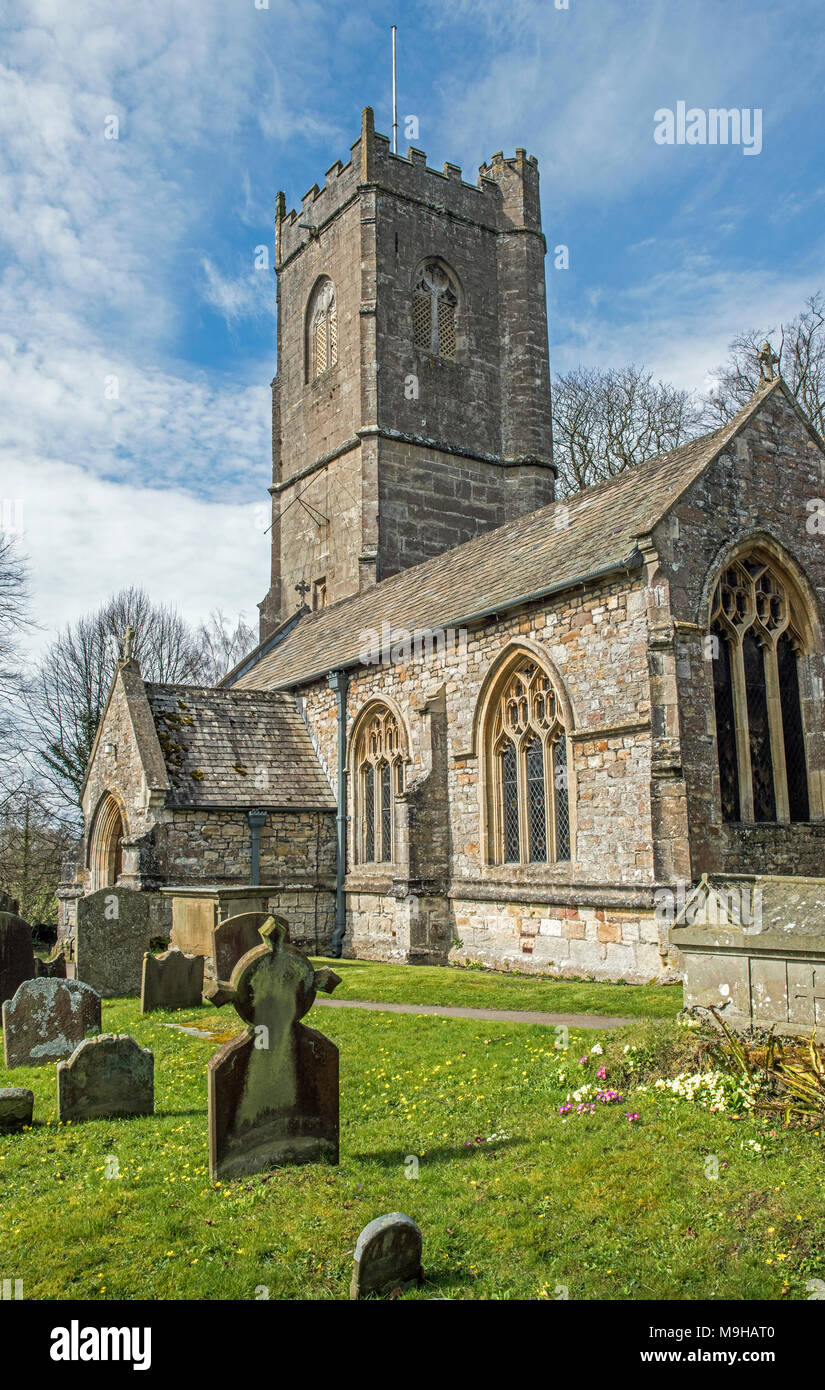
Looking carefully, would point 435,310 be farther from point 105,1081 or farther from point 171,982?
point 105,1081

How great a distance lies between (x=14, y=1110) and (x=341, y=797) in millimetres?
12034

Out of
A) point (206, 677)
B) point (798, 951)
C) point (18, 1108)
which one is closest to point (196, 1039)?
point (18, 1108)

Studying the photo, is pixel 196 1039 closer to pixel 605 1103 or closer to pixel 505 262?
pixel 605 1103

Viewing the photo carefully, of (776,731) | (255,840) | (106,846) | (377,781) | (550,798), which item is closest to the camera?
(776,731)

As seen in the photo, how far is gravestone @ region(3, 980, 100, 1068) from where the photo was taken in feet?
28.1

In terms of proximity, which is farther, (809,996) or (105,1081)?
(105,1081)

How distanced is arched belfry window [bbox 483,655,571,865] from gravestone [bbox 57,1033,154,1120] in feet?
24.4

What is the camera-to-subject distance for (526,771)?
13984 millimetres

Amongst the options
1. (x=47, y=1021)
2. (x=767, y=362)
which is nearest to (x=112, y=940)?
(x=47, y=1021)

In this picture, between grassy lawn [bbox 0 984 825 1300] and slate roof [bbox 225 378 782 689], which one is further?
slate roof [bbox 225 378 782 689]

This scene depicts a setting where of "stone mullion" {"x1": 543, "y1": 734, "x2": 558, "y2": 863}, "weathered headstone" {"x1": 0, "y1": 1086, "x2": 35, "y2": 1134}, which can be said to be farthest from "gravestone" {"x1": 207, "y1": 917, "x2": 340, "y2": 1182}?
"stone mullion" {"x1": 543, "y1": 734, "x2": 558, "y2": 863}

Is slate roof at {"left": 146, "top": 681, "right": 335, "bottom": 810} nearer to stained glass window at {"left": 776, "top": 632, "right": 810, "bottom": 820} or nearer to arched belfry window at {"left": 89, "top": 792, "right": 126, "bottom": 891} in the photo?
arched belfry window at {"left": 89, "top": 792, "right": 126, "bottom": 891}
